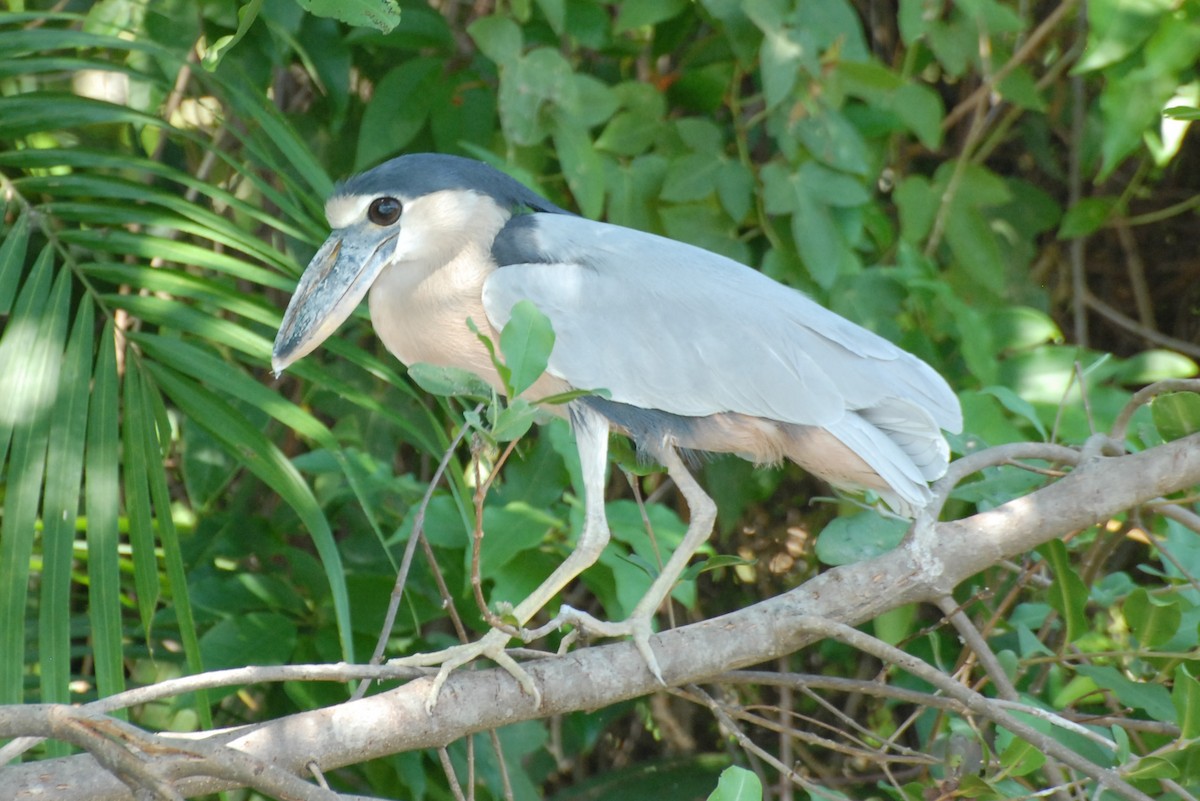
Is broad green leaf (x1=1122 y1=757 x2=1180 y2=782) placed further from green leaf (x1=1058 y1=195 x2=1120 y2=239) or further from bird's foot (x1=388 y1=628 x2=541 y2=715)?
green leaf (x1=1058 y1=195 x2=1120 y2=239)

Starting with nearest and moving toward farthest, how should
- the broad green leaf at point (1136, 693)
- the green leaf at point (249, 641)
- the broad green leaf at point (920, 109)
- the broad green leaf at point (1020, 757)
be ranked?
1. the broad green leaf at point (1020, 757)
2. the broad green leaf at point (1136, 693)
3. the green leaf at point (249, 641)
4. the broad green leaf at point (920, 109)

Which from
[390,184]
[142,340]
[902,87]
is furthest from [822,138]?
[142,340]

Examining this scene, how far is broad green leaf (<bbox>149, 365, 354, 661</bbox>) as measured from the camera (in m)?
1.44

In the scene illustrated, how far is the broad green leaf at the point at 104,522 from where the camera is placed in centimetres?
131

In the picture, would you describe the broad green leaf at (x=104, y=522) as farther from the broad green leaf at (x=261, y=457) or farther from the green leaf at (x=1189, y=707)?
the green leaf at (x=1189, y=707)

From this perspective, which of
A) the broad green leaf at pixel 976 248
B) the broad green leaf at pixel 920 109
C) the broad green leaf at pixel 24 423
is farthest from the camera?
the broad green leaf at pixel 976 248

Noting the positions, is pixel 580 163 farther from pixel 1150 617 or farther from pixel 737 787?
pixel 737 787

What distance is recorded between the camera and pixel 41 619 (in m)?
1.30

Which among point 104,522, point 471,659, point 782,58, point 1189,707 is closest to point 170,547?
point 104,522

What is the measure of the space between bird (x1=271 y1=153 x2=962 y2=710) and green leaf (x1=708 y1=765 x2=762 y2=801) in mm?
483

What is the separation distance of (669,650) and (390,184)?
71 cm

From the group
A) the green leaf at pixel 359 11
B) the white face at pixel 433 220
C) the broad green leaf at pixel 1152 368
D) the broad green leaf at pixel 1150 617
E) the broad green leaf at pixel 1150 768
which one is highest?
the green leaf at pixel 359 11

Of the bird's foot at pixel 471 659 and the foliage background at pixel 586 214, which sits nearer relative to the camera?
the bird's foot at pixel 471 659

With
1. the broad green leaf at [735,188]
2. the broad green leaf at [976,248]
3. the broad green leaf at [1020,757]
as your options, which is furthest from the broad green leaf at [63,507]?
the broad green leaf at [976,248]
